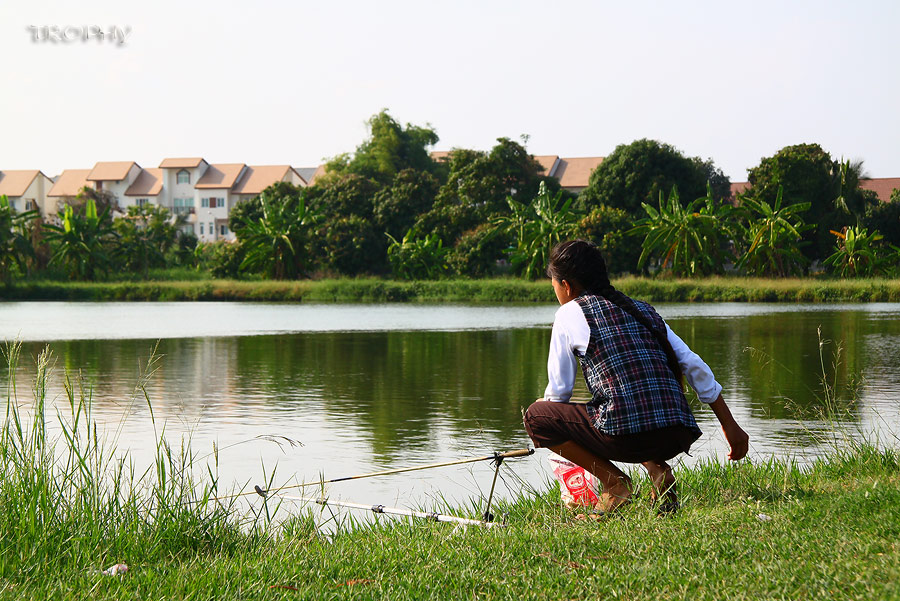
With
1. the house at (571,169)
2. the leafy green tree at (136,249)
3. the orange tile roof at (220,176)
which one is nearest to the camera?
the leafy green tree at (136,249)

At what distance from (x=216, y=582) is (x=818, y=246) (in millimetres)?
42858

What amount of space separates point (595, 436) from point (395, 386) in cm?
883

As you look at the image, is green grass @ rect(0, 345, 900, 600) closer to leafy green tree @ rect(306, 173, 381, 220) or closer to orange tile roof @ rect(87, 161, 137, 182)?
leafy green tree @ rect(306, 173, 381, 220)

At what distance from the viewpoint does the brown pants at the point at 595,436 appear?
4.39 metres

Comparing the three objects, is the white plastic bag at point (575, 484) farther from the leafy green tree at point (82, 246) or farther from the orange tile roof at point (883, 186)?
the orange tile roof at point (883, 186)

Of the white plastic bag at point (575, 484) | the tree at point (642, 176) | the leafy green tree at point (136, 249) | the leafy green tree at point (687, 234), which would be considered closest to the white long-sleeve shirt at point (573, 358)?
the white plastic bag at point (575, 484)

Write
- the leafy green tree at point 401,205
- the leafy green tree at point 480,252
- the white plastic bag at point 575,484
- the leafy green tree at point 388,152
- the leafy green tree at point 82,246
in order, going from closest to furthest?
Answer: the white plastic bag at point 575,484 < the leafy green tree at point 480,252 < the leafy green tree at point 82,246 < the leafy green tree at point 401,205 < the leafy green tree at point 388,152

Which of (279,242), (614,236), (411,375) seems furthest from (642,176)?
(411,375)

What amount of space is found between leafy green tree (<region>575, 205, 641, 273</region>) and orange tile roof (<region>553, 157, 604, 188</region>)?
3400 cm

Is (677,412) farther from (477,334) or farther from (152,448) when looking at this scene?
(477,334)

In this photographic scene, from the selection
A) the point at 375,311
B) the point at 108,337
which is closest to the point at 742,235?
the point at 375,311

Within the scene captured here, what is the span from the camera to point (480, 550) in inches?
152

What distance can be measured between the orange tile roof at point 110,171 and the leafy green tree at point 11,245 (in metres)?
35.2

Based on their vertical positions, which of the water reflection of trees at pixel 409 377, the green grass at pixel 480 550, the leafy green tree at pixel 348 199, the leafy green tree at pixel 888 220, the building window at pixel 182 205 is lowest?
the water reflection of trees at pixel 409 377
